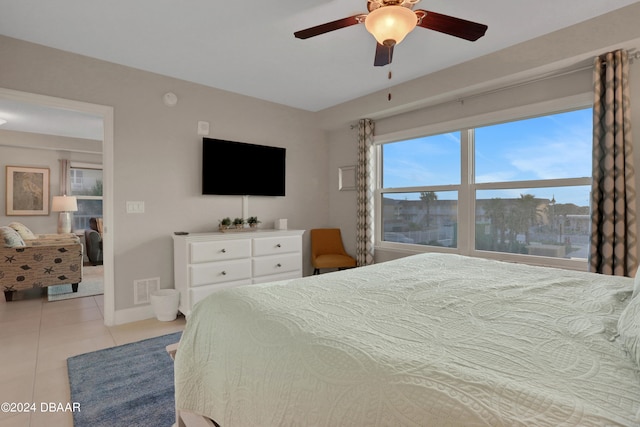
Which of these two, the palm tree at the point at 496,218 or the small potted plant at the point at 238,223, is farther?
the small potted plant at the point at 238,223

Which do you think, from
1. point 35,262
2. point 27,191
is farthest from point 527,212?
point 27,191

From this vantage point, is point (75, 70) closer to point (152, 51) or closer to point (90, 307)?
point (152, 51)

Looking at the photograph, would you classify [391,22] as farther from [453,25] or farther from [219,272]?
[219,272]

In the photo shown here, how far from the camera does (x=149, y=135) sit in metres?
3.32

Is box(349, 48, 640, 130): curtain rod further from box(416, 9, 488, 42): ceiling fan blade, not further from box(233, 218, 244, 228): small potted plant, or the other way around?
box(233, 218, 244, 228): small potted plant

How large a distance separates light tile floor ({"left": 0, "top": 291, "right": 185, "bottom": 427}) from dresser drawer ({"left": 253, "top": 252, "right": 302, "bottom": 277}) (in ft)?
3.10

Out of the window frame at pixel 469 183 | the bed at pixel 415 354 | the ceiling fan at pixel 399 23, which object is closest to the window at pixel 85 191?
the window frame at pixel 469 183

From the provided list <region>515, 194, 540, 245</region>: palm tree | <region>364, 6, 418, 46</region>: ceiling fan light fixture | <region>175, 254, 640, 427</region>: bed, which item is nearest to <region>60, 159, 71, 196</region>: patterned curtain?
<region>175, 254, 640, 427</region>: bed

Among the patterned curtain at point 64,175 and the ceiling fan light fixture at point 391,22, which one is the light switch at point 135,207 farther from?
the patterned curtain at point 64,175

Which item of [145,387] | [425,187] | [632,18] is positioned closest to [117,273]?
[145,387]

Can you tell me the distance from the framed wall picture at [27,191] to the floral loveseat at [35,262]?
254 cm

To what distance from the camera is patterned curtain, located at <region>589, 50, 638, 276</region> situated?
236 cm

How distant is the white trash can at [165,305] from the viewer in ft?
10.4

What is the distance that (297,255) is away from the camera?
3955 millimetres
